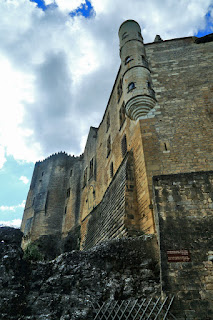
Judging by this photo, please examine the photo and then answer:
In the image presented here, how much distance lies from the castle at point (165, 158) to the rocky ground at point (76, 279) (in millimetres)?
638

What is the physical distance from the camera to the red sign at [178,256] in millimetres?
5191

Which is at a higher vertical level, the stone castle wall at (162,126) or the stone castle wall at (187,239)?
the stone castle wall at (162,126)

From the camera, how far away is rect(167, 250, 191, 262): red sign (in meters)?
5.19

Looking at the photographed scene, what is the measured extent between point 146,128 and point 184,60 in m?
4.67

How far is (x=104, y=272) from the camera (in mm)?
5484

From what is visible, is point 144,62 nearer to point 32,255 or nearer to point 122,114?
point 122,114

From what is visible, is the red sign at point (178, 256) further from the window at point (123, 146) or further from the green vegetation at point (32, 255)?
the window at point (123, 146)

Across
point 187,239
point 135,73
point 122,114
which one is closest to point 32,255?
point 187,239

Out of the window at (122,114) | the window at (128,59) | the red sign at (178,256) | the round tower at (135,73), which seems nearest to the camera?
the red sign at (178,256)

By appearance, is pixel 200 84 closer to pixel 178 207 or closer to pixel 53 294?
pixel 178 207

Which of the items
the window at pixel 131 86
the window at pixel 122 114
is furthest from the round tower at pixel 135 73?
the window at pixel 122 114

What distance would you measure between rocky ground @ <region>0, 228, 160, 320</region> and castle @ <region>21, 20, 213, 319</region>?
2.09 ft

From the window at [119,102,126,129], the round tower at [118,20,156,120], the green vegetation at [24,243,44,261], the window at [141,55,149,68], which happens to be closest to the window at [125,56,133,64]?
the round tower at [118,20,156,120]

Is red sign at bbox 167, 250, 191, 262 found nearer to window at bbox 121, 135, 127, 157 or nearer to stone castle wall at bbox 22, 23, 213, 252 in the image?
stone castle wall at bbox 22, 23, 213, 252
